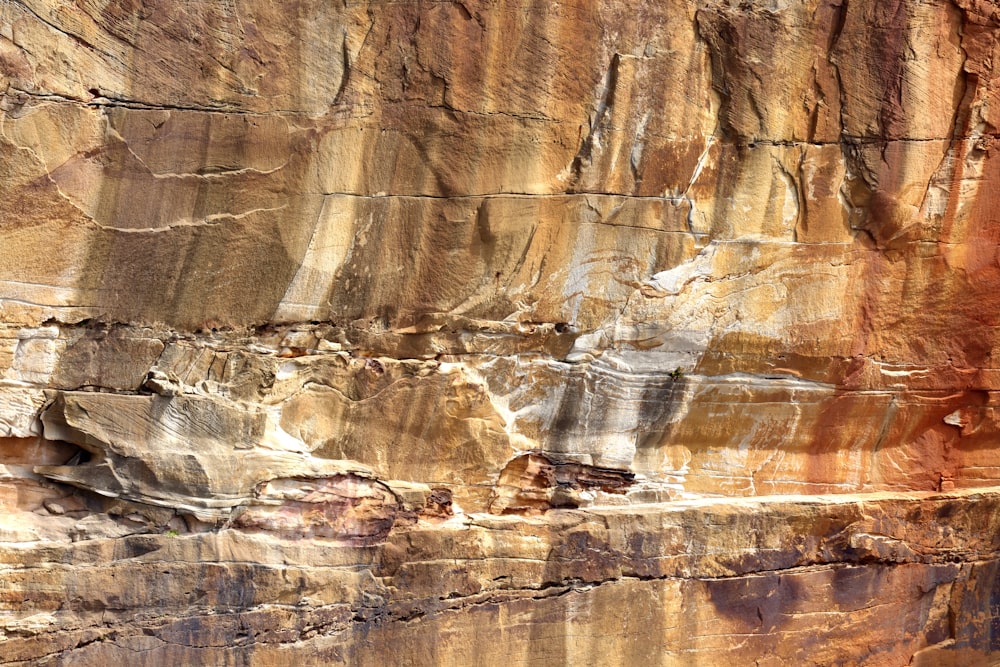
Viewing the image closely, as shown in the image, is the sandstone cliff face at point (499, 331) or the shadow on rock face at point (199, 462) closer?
the sandstone cliff face at point (499, 331)

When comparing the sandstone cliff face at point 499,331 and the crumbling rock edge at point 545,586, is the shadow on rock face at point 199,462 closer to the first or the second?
the sandstone cliff face at point 499,331

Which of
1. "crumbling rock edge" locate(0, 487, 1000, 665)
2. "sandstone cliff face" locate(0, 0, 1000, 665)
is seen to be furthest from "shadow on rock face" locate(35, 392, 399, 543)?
"crumbling rock edge" locate(0, 487, 1000, 665)

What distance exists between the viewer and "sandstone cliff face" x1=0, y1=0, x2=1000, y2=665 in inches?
186

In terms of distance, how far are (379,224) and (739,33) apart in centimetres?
256

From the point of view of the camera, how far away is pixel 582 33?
5.15 m

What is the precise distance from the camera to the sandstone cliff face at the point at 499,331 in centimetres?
473

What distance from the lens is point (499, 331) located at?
5.51m

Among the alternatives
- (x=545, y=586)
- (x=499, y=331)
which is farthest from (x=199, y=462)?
(x=545, y=586)

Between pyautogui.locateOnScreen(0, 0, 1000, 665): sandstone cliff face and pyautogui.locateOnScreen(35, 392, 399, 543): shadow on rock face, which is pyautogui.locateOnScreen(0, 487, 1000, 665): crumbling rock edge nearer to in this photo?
pyautogui.locateOnScreen(0, 0, 1000, 665): sandstone cliff face

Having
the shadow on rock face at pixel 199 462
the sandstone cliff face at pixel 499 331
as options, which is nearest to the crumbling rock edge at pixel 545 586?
the sandstone cliff face at pixel 499 331

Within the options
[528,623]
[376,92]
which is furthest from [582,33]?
[528,623]

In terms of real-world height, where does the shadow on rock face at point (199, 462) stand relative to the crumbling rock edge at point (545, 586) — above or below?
above

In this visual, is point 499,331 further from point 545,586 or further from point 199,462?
point 199,462

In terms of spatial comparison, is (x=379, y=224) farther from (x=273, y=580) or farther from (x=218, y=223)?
(x=273, y=580)
